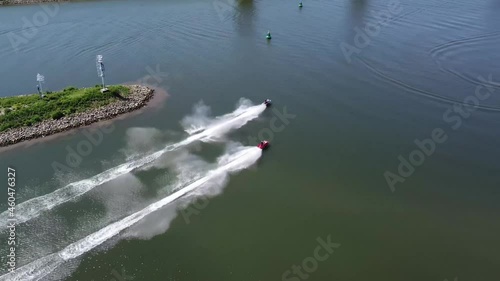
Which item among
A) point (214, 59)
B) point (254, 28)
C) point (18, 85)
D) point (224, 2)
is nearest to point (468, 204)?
point (214, 59)

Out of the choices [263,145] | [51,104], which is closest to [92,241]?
[263,145]

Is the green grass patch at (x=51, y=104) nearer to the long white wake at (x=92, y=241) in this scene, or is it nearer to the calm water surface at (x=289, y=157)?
the calm water surface at (x=289, y=157)

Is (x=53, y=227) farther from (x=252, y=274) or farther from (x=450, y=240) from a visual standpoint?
(x=450, y=240)

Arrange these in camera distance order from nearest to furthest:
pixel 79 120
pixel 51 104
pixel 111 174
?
pixel 111 174 < pixel 79 120 < pixel 51 104

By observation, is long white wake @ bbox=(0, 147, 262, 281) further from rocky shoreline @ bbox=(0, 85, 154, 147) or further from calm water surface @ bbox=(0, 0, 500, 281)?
rocky shoreline @ bbox=(0, 85, 154, 147)

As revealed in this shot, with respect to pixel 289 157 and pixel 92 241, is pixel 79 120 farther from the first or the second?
pixel 289 157

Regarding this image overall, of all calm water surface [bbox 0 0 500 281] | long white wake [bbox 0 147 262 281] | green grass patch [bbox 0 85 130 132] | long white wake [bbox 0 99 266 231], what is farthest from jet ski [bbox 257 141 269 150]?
green grass patch [bbox 0 85 130 132]
